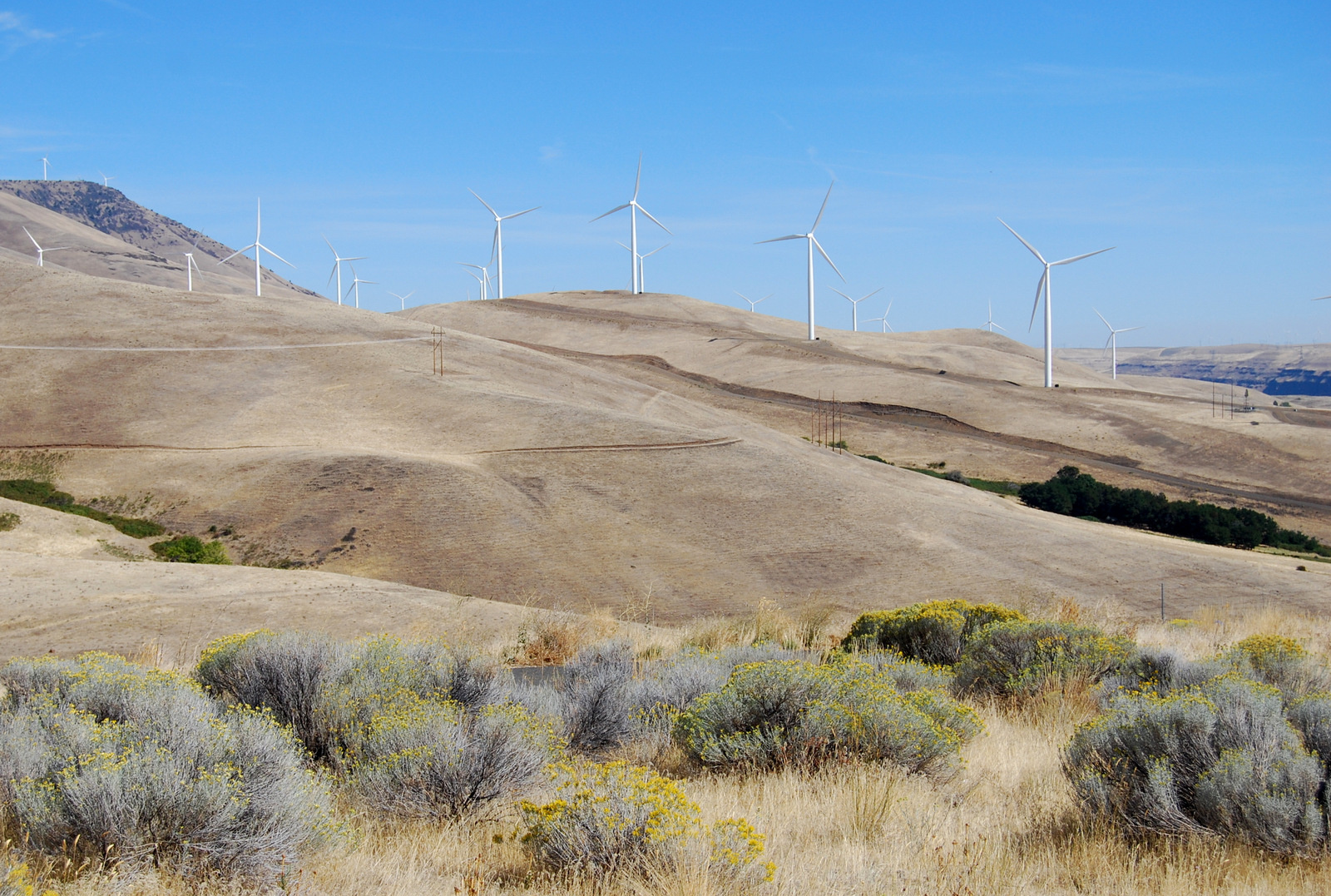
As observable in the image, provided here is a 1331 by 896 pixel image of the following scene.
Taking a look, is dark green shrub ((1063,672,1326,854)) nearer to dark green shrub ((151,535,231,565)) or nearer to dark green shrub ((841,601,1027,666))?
dark green shrub ((841,601,1027,666))

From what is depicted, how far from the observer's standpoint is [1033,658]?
11461 millimetres

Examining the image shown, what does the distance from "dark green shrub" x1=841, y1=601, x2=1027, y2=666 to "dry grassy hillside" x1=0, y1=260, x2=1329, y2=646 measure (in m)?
12.8

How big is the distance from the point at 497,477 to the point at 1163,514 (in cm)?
3573

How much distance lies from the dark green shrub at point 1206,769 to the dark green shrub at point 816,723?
3.63 ft

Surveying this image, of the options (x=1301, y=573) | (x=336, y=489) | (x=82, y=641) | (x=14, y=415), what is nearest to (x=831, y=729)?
(x=82, y=641)

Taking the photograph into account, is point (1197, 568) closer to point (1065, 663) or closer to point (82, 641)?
point (1065, 663)

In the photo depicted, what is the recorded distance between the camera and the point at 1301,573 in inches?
1363

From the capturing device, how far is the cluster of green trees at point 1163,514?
48875 millimetres

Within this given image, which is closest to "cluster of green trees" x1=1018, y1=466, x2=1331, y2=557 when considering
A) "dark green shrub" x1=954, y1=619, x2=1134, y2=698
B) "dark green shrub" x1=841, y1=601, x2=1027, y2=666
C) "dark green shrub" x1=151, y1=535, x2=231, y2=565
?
"dark green shrub" x1=151, y1=535, x2=231, y2=565

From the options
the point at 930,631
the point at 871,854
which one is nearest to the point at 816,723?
the point at 871,854

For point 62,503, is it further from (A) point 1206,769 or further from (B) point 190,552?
(A) point 1206,769

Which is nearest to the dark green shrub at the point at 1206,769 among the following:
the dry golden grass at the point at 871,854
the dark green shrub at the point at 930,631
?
the dry golden grass at the point at 871,854

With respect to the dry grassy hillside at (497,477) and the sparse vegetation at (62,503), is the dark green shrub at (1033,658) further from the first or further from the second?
the sparse vegetation at (62,503)

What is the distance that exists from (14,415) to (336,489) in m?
19.9
